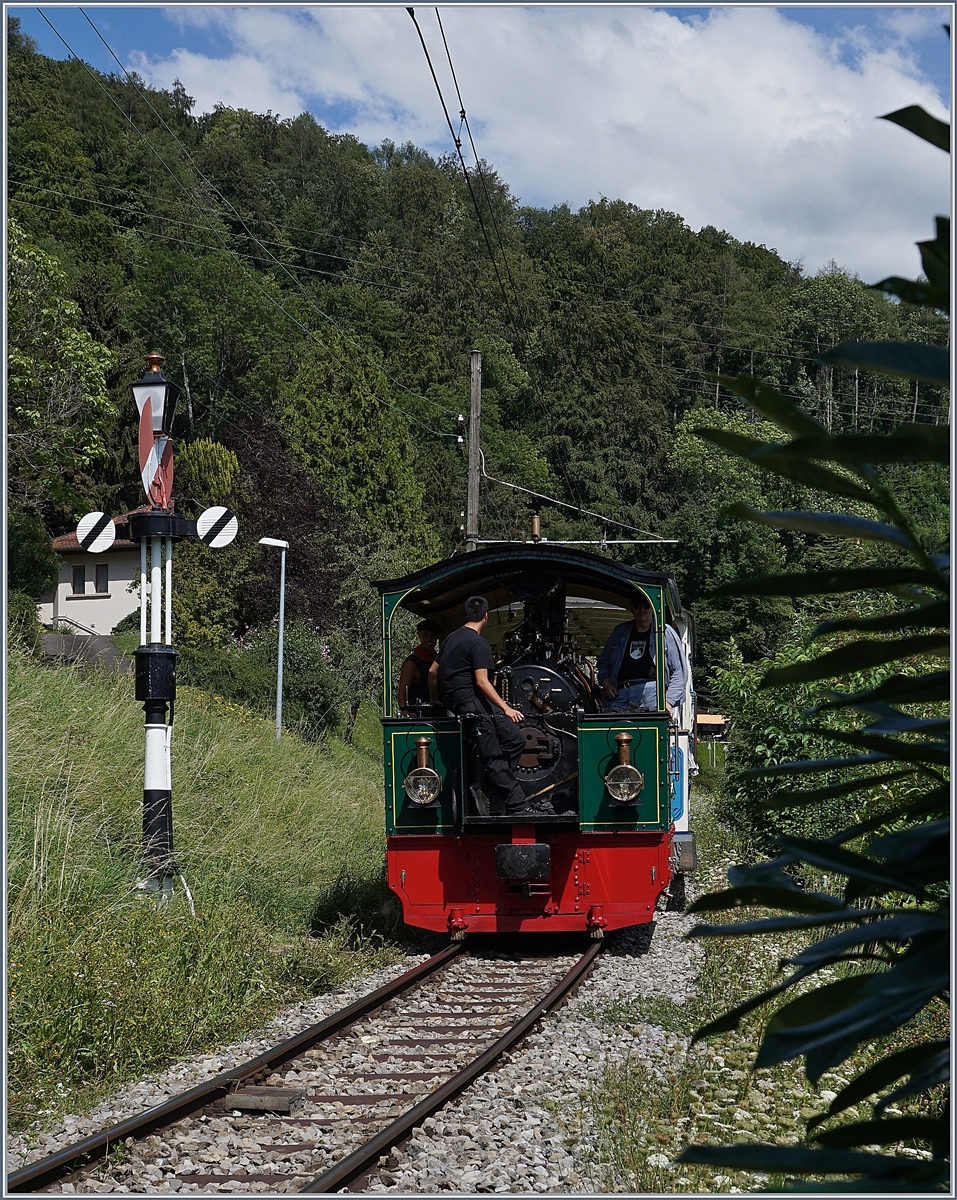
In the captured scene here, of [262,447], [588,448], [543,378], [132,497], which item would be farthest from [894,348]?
[543,378]

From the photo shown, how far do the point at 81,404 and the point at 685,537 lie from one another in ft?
97.7

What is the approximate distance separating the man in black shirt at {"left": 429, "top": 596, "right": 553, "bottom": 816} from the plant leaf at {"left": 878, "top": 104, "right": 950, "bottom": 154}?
24.4ft

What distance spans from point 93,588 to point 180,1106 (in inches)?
1549

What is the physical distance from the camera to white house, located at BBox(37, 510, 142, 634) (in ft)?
135

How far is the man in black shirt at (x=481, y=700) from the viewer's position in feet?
29.0

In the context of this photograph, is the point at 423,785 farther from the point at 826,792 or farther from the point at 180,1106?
the point at 826,792

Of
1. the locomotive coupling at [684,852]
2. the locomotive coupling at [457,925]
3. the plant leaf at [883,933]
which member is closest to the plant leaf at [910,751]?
the plant leaf at [883,933]

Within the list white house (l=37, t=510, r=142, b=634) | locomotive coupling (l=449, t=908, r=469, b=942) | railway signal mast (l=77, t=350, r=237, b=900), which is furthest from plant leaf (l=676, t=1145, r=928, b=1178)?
white house (l=37, t=510, r=142, b=634)

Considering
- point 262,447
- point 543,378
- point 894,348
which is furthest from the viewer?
point 543,378

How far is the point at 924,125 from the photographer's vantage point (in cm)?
137

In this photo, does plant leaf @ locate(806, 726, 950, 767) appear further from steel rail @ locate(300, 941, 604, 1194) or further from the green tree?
the green tree

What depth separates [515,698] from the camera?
31.5 feet

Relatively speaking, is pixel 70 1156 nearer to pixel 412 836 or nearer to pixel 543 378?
pixel 412 836

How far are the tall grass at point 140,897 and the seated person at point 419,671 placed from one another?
71.1 inches
